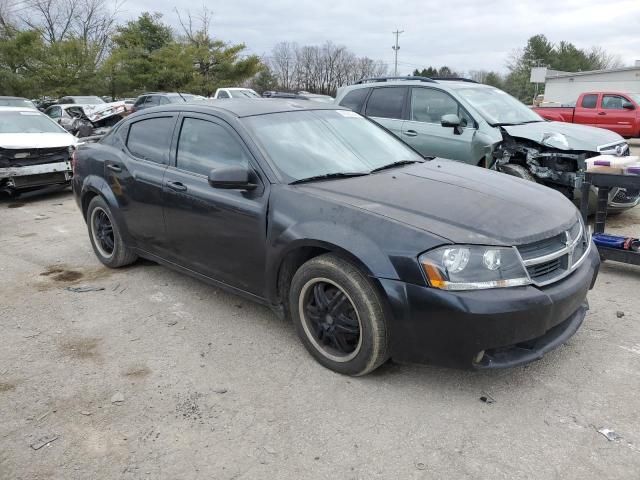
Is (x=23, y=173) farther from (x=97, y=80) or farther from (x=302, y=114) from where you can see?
(x=97, y=80)

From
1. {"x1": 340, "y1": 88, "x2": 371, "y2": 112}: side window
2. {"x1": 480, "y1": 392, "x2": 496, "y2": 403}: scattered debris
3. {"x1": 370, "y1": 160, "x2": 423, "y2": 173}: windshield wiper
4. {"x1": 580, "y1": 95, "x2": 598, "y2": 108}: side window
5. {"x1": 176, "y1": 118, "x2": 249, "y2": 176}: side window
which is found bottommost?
{"x1": 480, "y1": 392, "x2": 496, "y2": 403}: scattered debris

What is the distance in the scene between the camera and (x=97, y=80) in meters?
33.2

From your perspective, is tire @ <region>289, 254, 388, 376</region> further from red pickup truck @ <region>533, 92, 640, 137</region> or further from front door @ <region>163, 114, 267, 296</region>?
red pickup truck @ <region>533, 92, 640, 137</region>

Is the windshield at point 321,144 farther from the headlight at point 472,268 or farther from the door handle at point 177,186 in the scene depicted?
the headlight at point 472,268

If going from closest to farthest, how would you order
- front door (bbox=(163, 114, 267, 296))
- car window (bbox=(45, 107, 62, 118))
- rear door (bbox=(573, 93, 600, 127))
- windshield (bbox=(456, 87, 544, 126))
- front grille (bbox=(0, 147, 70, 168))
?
front door (bbox=(163, 114, 267, 296)), windshield (bbox=(456, 87, 544, 126)), front grille (bbox=(0, 147, 70, 168)), rear door (bbox=(573, 93, 600, 127)), car window (bbox=(45, 107, 62, 118))

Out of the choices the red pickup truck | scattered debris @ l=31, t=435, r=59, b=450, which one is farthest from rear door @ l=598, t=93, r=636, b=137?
scattered debris @ l=31, t=435, r=59, b=450

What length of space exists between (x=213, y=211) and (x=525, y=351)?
2.24m

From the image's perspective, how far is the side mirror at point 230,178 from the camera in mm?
3324

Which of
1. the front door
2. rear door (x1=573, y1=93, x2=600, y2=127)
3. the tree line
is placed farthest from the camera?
the tree line

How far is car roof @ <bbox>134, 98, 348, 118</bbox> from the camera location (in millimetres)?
3902

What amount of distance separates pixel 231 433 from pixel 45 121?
9.64m

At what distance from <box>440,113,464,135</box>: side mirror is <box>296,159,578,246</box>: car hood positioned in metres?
2.94

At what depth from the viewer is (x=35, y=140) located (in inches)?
360

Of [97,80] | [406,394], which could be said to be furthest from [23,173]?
[97,80]
